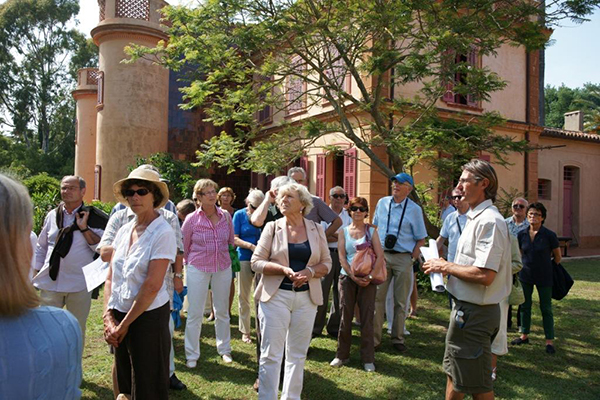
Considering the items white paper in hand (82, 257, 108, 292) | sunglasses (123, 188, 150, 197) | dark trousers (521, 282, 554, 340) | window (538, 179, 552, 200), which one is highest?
window (538, 179, 552, 200)

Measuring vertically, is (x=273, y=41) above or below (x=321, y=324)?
above

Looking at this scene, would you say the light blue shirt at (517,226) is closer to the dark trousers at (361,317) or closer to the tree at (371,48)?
the tree at (371,48)

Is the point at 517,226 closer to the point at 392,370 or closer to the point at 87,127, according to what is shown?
the point at 392,370

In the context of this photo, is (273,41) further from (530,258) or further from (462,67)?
(530,258)

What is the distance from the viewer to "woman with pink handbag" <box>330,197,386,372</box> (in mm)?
4815

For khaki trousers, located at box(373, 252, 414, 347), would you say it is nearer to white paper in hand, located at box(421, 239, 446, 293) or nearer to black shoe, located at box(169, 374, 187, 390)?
white paper in hand, located at box(421, 239, 446, 293)

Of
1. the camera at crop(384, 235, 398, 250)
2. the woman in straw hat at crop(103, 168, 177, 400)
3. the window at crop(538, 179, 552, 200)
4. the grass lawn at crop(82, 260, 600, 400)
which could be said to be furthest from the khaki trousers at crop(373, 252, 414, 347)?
the window at crop(538, 179, 552, 200)

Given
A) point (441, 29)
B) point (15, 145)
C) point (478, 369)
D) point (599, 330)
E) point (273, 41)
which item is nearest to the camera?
point (478, 369)

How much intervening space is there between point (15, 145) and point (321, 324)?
33576mm

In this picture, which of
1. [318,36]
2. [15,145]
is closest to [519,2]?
[318,36]

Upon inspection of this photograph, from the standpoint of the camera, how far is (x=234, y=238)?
5.54 metres

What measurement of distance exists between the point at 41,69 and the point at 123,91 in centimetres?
2126

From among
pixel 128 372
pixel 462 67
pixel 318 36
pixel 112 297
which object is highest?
pixel 318 36

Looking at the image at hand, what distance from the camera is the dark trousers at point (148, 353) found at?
9.18 feet
